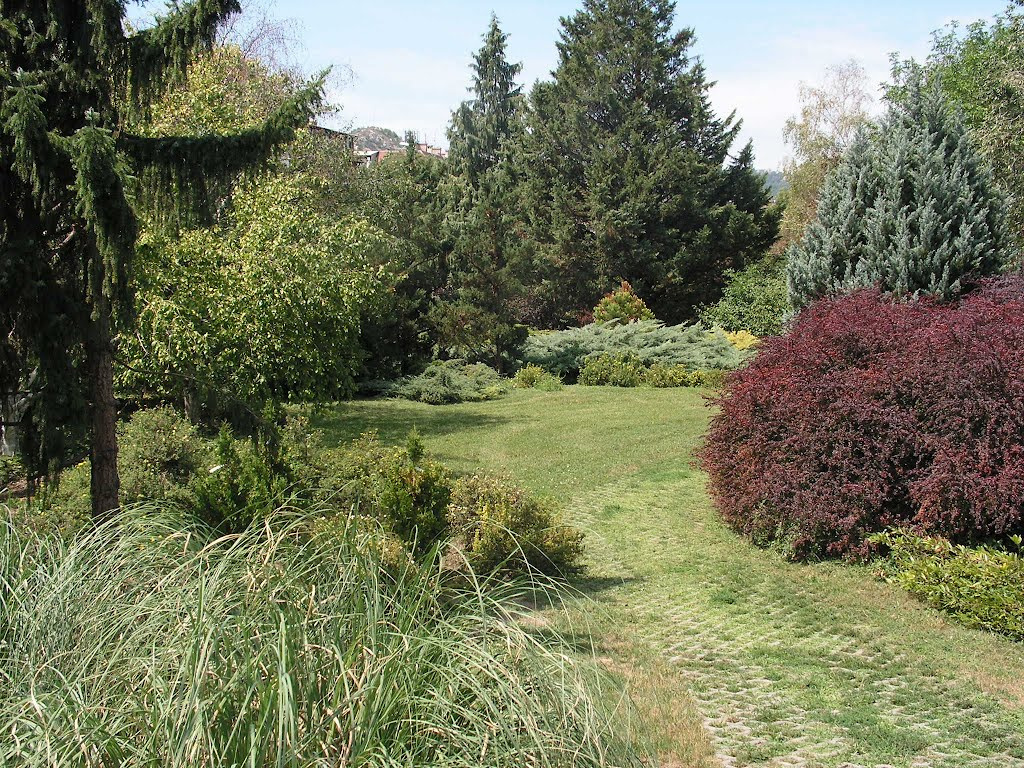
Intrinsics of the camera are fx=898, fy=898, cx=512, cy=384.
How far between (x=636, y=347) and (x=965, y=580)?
17.2m

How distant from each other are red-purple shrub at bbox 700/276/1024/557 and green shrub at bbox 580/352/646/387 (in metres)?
12.4

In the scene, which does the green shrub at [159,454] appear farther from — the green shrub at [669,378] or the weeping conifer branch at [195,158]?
the green shrub at [669,378]

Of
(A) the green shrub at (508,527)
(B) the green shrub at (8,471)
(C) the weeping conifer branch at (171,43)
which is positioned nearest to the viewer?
(C) the weeping conifer branch at (171,43)

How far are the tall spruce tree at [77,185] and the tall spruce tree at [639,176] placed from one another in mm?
26376

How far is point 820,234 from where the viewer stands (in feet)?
36.6

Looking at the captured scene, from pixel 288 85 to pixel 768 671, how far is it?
1654cm

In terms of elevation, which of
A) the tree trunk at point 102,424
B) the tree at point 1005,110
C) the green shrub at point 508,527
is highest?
the tree at point 1005,110

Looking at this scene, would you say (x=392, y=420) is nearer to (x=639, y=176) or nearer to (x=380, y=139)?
(x=639, y=176)

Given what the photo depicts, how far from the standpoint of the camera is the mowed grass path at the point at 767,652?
456 cm

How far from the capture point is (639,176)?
104 ft

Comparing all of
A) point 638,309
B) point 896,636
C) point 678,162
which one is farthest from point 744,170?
point 896,636

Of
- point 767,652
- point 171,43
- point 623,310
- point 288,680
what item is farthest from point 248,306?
point 623,310

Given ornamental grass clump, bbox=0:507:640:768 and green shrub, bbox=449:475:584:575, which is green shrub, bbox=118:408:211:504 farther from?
Answer: ornamental grass clump, bbox=0:507:640:768

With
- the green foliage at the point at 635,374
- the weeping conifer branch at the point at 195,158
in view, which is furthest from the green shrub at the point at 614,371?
the weeping conifer branch at the point at 195,158
